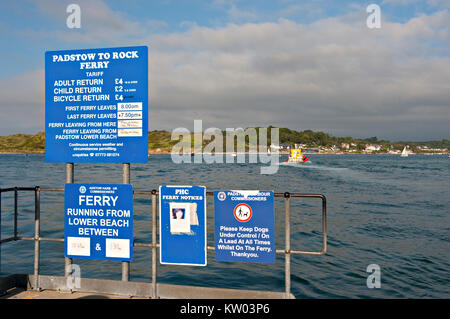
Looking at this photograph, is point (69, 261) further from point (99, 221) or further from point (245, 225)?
point (245, 225)

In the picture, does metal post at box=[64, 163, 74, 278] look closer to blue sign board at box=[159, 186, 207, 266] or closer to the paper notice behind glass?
blue sign board at box=[159, 186, 207, 266]

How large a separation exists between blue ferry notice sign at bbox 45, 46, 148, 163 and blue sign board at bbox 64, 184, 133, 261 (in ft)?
1.59

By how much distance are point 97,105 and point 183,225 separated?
2275 millimetres

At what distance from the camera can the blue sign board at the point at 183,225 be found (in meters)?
4.96

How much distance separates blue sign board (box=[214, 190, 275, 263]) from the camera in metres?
4.80

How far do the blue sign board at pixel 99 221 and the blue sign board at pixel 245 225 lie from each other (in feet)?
4.56

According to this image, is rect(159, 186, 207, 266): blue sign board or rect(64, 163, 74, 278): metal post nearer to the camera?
rect(159, 186, 207, 266): blue sign board

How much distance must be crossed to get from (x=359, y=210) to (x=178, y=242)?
22.9 meters

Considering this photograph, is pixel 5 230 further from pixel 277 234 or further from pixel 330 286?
pixel 330 286

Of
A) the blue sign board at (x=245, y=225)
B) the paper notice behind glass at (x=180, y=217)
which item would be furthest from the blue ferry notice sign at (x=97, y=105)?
the blue sign board at (x=245, y=225)

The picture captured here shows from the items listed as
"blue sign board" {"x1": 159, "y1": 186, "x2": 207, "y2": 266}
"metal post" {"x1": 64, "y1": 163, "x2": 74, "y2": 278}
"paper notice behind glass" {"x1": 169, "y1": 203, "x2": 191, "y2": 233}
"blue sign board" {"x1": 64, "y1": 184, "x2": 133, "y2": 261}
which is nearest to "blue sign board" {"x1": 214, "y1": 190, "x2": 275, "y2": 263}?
"blue sign board" {"x1": 159, "y1": 186, "x2": 207, "y2": 266}

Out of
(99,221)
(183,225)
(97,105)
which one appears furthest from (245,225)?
(97,105)
